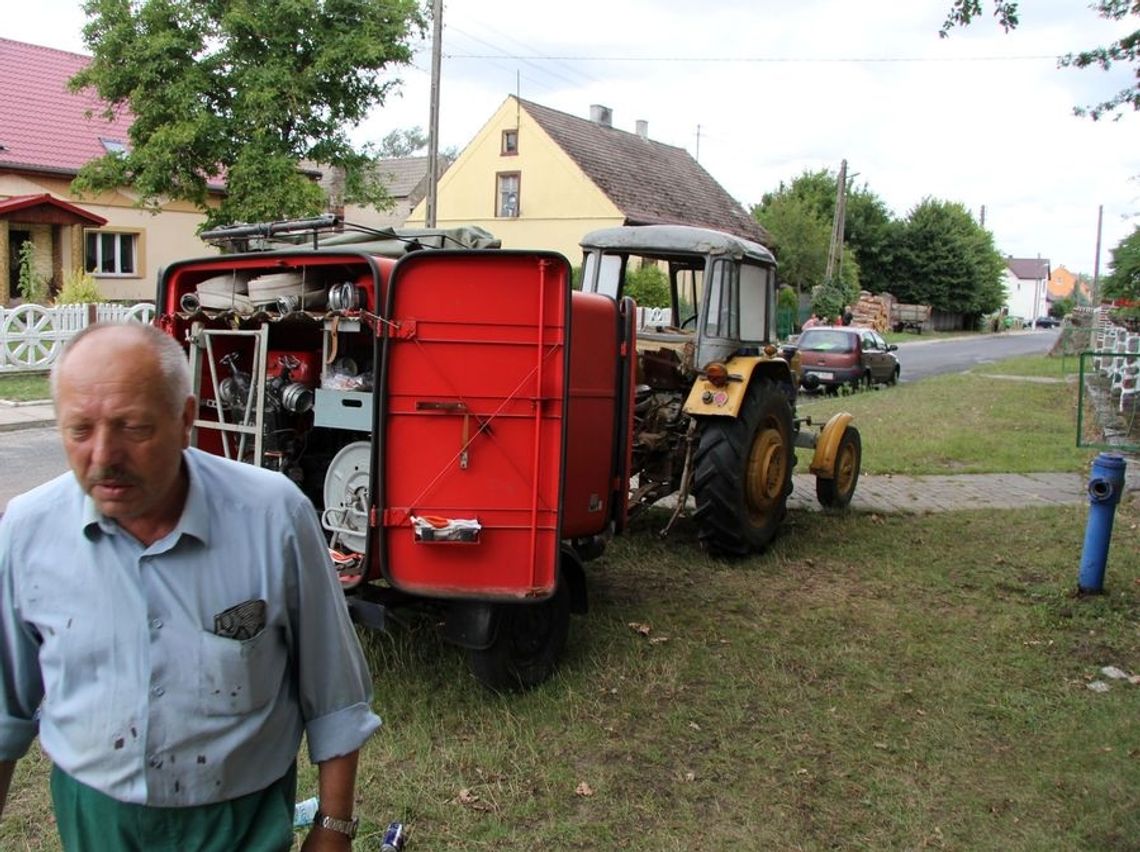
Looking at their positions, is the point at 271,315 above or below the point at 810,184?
below

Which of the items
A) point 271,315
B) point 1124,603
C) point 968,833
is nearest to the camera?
point 968,833

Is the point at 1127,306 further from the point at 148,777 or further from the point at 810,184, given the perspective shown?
the point at 810,184

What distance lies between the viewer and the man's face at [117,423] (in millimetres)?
1798

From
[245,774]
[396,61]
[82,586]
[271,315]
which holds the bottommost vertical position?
[245,774]

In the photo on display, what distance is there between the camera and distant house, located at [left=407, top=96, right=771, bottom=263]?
34.7 meters

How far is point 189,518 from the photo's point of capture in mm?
1893

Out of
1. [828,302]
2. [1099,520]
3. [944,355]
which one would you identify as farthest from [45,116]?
[944,355]

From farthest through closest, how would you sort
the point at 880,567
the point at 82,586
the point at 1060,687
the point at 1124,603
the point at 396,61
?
the point at 396,61, the point at 880,567, the point at 1124,603, the point at 1060,687, the point at 82,586

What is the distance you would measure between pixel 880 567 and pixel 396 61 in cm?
1686

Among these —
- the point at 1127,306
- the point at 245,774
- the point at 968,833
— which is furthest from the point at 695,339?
the point at 1127,306

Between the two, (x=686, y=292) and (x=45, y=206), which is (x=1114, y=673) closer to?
(x=686, y=292)

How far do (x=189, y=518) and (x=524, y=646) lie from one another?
3.09 meters

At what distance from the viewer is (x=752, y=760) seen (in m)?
4.24

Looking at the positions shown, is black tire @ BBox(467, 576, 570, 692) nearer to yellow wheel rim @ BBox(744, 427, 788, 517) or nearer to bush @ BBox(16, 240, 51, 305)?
yellow wheel rim @ BBox(744, 427, 788, 517)
